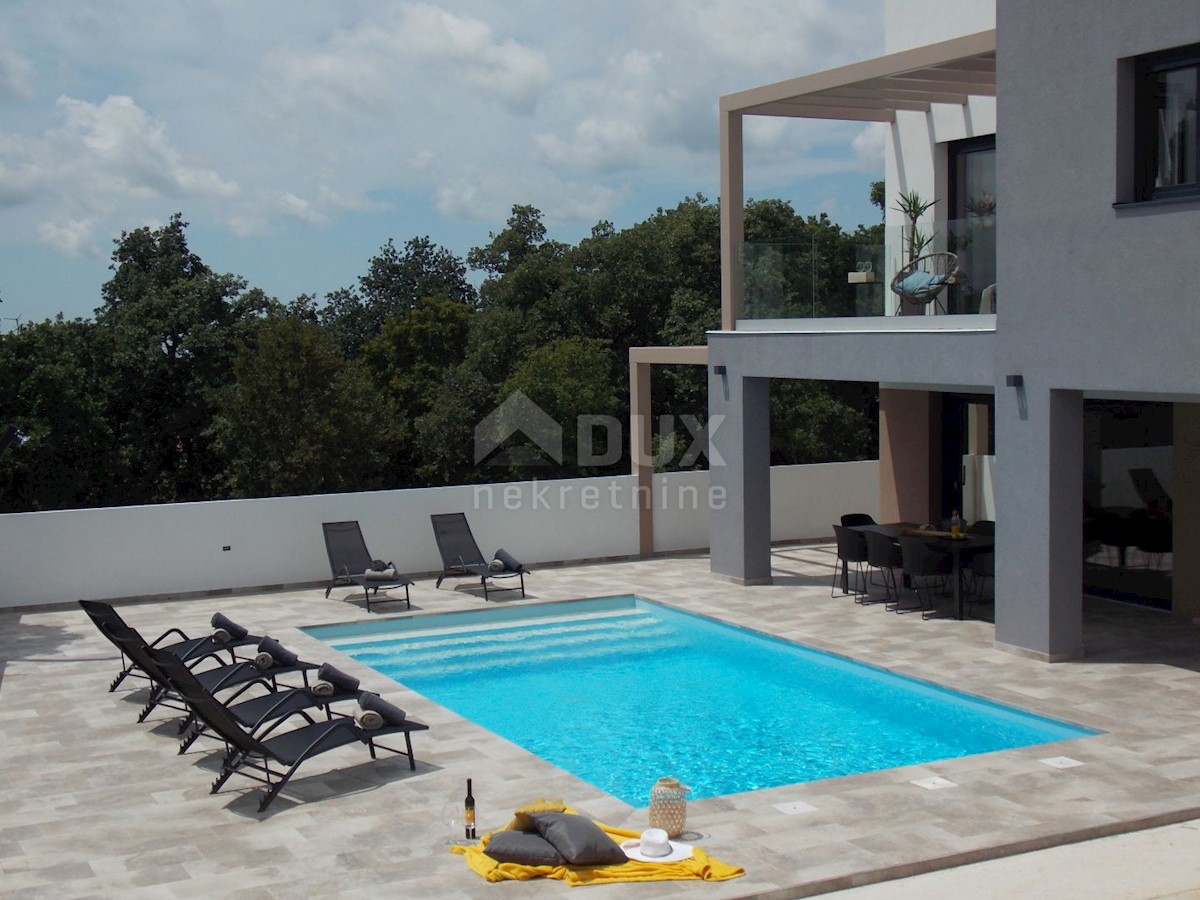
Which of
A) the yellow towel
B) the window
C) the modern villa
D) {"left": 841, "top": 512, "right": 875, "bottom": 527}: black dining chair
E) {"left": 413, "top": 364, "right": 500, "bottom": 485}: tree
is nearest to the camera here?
the yellow towel

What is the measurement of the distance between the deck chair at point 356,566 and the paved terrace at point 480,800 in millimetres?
3182

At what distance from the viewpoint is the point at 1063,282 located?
12273 millimetres

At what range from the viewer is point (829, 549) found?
21.3m

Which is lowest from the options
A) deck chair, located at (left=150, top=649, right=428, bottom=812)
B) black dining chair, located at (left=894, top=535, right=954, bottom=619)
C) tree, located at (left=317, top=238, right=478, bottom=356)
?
deck chair, located at (left=150, top=649, right=428, bottom=812)

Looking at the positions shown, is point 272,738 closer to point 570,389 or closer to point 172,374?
point 570,389

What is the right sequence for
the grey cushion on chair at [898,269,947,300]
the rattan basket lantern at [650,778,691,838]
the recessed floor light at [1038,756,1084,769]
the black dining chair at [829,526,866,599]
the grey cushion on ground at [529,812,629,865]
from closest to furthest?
the grey cushion on ground at [529,812,629,865]
the rattan basket lantern at [650,778,691,838]
the recessed floor light at [1038,756,1084,769]
the grey cushion on chair at [898,269,947,300]
the black dining chair at [829,526,866,599]

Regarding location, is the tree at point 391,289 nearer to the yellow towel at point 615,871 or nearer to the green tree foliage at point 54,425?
the green tree foliage at point 54,425

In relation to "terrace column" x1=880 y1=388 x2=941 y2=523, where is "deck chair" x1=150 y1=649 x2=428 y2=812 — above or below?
below

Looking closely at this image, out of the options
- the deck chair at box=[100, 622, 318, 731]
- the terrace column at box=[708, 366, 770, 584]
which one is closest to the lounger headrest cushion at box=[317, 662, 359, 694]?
the deck chair at box=[100, 622, 318, 731]

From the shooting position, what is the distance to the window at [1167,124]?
37.1ft

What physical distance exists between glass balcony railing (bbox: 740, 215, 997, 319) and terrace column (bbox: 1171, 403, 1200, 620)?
2879mm

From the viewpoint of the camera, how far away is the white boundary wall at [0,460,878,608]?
17.1 meters

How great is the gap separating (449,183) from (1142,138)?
4177 cm

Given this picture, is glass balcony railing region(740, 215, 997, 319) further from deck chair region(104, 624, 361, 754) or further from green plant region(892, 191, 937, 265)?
deck chair region(104, 624, 361, 754)
